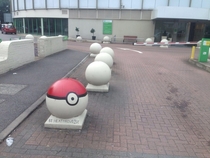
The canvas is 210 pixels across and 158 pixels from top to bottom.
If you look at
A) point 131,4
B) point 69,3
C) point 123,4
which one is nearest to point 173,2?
point 131,4

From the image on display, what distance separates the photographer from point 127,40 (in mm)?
30297

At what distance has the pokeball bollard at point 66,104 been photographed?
14.5ft

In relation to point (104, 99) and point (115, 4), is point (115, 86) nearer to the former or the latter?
point (104, 99)

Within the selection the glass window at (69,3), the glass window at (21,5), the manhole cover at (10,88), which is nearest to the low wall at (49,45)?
the manhole cover at (10,88)

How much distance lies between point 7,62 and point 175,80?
767 centimetres

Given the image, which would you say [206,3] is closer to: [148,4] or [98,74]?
[148,4]

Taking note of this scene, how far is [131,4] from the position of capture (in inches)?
1185

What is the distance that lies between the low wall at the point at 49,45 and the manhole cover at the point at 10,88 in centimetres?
676

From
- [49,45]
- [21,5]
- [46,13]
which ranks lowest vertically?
[49,45]

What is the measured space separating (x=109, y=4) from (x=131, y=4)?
334cm

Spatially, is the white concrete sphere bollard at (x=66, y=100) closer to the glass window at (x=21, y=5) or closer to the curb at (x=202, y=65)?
the curb at (x=202, y=65)

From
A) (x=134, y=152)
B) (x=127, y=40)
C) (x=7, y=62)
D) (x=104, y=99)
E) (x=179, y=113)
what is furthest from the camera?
(x=127, y=40)

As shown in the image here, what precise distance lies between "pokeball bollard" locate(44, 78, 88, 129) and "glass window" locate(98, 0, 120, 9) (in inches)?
1113

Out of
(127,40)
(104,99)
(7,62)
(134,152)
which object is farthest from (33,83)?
(127,40)
